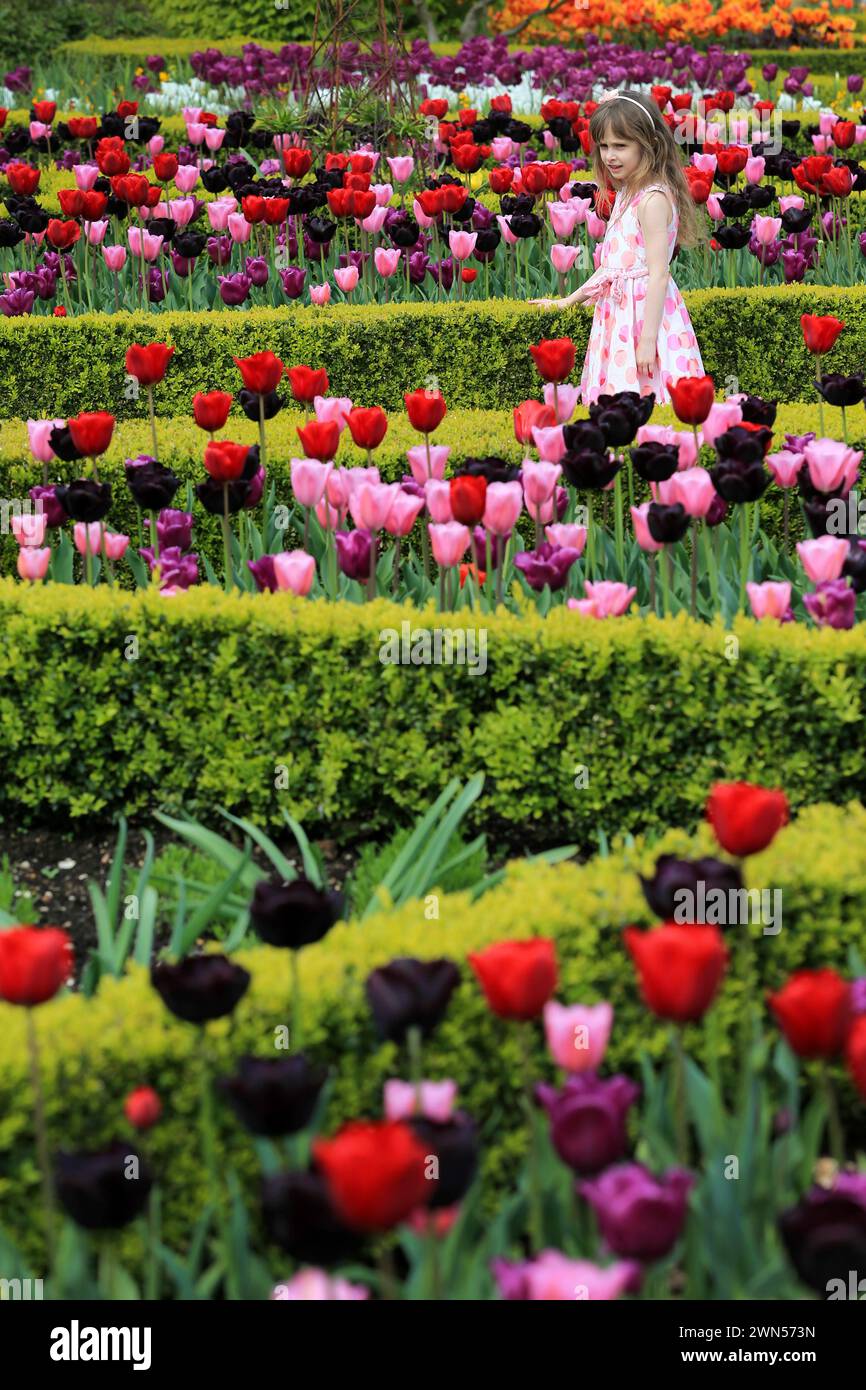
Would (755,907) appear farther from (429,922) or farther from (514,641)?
(514,641)

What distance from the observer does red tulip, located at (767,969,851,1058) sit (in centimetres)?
248

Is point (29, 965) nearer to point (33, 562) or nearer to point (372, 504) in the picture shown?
point (372, 504)

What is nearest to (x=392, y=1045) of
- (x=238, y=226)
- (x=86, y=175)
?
(x=238, y=226)

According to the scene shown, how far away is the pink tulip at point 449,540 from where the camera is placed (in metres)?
4.81

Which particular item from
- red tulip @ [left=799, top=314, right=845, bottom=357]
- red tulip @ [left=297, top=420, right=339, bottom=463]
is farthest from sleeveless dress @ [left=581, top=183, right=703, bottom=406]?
red tulip @ [left=297, top=420, right=339, bottom=463]

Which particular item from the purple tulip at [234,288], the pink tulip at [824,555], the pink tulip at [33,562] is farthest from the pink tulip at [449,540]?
the purple tulip at [234,288]

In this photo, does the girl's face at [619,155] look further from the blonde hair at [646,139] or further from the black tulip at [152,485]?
the black tulip at [152,485]

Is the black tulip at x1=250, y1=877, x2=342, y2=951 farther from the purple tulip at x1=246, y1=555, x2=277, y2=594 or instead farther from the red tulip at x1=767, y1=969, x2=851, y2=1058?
the purple tulip at x1=246, y1=555, x2=277, y2=594

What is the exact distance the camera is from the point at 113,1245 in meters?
3.02

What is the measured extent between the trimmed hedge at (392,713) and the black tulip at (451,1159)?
2.50 m

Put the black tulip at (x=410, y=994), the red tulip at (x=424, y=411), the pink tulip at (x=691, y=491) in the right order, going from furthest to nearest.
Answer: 1. the red tulip at (x=424, y=411)
2. the pink tulip at (x=691, y=491)
3. the black tulip at (x=410, y=994)

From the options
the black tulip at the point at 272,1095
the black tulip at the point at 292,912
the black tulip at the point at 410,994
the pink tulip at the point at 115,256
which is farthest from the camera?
the pink tulip at the point at 115,256

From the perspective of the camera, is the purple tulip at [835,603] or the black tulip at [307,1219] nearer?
the black tulip at [307,1219]

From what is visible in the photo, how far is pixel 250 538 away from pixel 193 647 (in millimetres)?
1071
